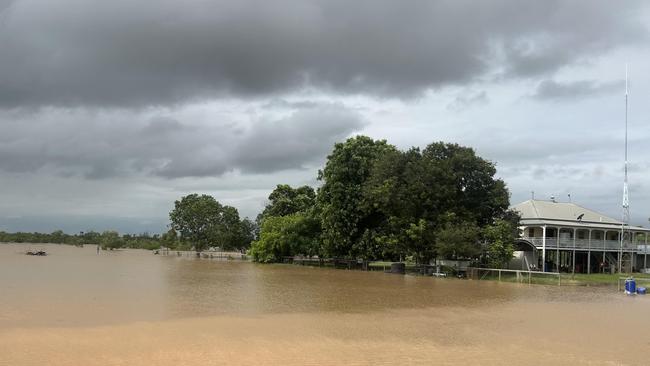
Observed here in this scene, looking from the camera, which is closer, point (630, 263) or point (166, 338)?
point (166, 338)

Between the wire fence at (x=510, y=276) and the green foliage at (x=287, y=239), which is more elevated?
the green foliage at (x=287, y=239)

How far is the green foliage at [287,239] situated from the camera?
5812 cm

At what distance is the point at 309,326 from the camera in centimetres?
1719

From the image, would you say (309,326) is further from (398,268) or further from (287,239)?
(287,239)

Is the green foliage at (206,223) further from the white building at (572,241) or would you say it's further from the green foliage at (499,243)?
the green foliage at (499,243)

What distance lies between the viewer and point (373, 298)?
1029 inches

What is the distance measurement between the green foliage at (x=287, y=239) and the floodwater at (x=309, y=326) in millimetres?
28083

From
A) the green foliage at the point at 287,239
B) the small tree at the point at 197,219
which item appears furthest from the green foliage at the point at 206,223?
Result: the green foliage at the point at 287,239

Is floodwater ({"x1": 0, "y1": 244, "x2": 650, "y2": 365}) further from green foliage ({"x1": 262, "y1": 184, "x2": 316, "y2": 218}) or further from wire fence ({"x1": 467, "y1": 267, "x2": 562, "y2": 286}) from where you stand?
green foliage ({"x1": 262, "y1": 184, "x2": 316, "y2": 218})

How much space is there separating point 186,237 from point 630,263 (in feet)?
221

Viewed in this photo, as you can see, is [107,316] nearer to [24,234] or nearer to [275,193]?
[275,193]

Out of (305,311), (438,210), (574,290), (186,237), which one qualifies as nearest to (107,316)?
(305,311)

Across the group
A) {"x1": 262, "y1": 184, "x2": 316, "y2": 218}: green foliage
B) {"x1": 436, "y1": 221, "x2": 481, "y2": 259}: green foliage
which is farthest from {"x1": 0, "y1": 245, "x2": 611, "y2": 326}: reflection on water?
{"x1": 262, "y1": 184, "x2": 316, "y2": 218}: green foliage

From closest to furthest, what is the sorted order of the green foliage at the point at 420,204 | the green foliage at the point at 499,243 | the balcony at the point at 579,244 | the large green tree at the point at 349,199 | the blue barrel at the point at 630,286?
the blue barrel at the point at 630,286
the green foliage at the point at 499,243
the green foliage at the point at 420,204
the balcony at the point at 579,244
the large green tree at the point at 349,199
